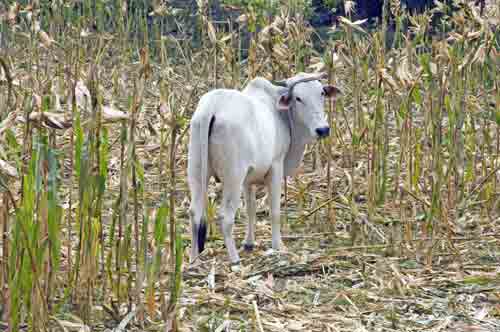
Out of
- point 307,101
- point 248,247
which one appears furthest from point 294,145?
point 248,247

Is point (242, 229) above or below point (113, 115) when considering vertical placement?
below

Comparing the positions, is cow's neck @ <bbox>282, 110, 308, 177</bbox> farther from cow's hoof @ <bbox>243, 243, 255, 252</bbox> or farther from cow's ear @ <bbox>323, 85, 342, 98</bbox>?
cow's hoof @ <bbox>243, 243, 255, 252</bbox>

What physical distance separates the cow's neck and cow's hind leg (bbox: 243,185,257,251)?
11.6 inches

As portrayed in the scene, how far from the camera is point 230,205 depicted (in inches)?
173

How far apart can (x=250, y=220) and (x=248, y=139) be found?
0.59 metres

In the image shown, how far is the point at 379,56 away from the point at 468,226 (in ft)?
3.38

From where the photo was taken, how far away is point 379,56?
17.7 ft

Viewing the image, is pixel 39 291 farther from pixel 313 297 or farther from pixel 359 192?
pixel 359 192

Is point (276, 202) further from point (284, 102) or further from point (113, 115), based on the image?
point (113, 115)

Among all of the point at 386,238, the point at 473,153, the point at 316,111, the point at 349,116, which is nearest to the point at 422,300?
the point at 386,238

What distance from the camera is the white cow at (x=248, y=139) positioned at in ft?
14.1

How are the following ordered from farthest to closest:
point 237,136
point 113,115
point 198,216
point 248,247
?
1. point 248,247
2. point 198,216
3. point 237,136
4. point 113,115

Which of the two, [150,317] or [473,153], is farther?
[473,153]

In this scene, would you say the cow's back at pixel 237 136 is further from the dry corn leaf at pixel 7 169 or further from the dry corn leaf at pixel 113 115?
the dry corn leaf at pixel 7 169
